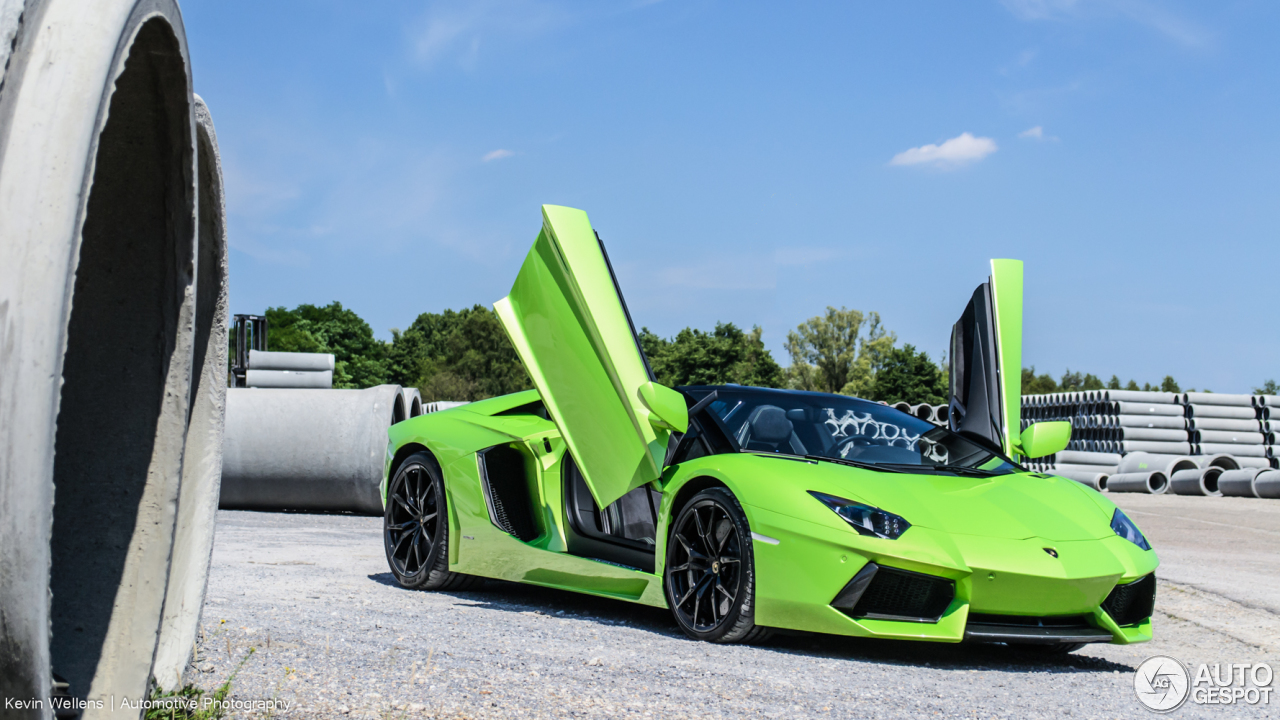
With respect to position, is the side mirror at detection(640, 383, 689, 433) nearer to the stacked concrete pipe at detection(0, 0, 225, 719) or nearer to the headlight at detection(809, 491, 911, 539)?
the headlight at detection(809, 491, 911, 539)

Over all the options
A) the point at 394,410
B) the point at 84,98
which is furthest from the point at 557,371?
the point at 394,410

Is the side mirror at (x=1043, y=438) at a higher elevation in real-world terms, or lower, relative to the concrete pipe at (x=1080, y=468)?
higher

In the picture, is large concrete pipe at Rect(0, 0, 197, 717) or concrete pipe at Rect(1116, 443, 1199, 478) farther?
concrete pipe at Rect(1116, 443, 1199, 478)

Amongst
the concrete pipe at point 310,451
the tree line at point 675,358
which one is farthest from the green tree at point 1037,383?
the concrete pipe at point 310,451

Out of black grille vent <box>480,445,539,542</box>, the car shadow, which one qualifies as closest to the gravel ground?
the car shadow

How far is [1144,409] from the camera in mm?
27016

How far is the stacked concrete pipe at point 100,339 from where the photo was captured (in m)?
1.96

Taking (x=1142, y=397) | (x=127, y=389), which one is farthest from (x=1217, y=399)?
(x=127, y=389)

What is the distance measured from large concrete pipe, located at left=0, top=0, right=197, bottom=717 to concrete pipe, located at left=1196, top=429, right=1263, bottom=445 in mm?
27961

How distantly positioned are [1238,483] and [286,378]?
60.2 feet

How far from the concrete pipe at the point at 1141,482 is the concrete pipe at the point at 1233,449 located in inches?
167

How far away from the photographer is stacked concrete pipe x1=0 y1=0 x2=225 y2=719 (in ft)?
6.43

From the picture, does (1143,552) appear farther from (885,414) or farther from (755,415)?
(755,415)

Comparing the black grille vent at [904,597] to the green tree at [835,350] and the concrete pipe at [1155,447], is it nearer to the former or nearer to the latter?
the concrete pipe at [1155,447]
